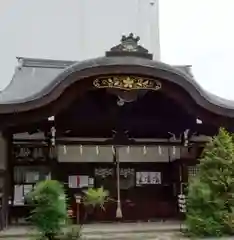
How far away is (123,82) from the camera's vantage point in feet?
33.2

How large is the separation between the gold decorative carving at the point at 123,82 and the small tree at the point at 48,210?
3691 mm

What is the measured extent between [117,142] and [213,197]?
175 inches

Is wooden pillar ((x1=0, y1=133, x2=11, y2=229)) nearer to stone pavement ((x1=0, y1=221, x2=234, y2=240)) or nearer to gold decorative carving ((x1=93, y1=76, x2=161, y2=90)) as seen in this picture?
stone pavement ((x1=0, y1=221, x2=234, y2=240))


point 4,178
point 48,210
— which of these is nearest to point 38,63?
point 4,178

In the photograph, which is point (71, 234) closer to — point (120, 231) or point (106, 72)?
point (120, 231)

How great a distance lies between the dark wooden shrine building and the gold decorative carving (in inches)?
6.9

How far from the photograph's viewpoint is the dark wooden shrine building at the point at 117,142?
35.6 ft

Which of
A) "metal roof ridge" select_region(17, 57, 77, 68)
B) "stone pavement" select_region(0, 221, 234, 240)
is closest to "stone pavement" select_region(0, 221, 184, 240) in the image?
"stone pavement" select_region(0, 221, 234, 240)

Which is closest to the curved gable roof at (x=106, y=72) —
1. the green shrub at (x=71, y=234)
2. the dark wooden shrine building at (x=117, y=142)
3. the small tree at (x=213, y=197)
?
the dark wooden shrine building at (x=117, y=142)

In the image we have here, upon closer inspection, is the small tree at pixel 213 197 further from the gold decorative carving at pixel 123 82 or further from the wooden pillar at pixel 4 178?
the wooden pillar at pixel 4 178

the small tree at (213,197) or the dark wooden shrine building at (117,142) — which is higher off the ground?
A: the dark wooden shrine building at (117,142)

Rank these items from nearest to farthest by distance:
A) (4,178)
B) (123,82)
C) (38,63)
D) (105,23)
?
1. (123,82)
2. (4,178)
3. (38,63)
4. (105,23)

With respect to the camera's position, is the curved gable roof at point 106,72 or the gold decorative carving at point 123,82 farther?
the gold decorative carving at point 123,82

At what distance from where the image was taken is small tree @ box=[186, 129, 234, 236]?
314 inches
